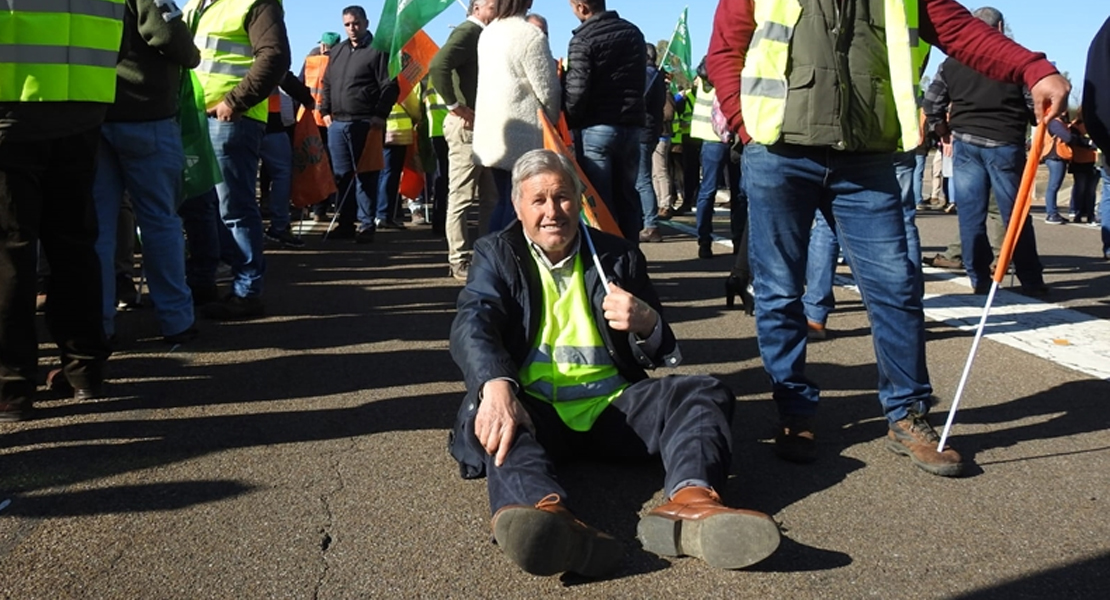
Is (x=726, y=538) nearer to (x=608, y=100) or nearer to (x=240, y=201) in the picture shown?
(x=240, y=201)

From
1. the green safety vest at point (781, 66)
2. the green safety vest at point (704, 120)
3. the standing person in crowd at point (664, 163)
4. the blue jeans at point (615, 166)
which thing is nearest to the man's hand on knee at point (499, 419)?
the green safety vest at point (781, 66)

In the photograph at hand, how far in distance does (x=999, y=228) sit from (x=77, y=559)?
24.7ft

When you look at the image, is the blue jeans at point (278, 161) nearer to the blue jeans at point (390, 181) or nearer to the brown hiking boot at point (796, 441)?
the blue jeans at point (390, 181)

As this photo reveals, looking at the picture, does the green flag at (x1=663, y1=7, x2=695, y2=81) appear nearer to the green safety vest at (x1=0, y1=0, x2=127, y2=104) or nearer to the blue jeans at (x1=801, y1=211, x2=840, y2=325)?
the blue jeans at (x1=801, y1=211, x2=840, y2=325)

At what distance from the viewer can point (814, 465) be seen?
13.7 ft

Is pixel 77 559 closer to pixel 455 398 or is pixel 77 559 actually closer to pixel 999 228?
pixel 455 398

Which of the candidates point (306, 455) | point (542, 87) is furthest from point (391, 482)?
point (542, 87)

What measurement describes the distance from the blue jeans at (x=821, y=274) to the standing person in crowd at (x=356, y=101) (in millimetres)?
5986

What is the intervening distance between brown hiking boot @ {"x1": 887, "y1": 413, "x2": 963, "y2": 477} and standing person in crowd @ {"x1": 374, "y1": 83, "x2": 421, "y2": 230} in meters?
8.47

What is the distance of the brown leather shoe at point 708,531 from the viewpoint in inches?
120

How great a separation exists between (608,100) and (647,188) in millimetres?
4312

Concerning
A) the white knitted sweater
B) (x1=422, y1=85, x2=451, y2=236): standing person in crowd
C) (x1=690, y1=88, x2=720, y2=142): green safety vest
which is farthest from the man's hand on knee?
(x1=422, y1=85, x2=451, y2=236): standing person in crowd

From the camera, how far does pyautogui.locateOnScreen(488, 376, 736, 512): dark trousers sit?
133 inches

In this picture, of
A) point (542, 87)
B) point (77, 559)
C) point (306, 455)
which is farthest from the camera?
point (542, 87)
